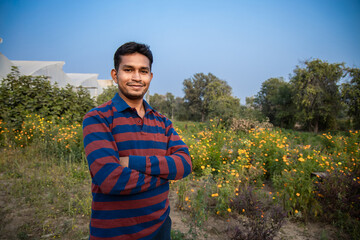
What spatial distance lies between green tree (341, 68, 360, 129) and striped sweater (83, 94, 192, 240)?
77.5 feet

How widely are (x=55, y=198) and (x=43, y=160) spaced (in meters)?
1.85

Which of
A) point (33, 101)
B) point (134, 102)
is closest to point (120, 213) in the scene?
point (134, 102)

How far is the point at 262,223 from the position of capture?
2.08m

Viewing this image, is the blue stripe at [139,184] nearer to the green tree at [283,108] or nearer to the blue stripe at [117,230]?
the blue stripe at [117,230]

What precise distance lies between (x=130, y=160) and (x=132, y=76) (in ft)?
1.82

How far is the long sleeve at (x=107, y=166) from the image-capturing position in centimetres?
100

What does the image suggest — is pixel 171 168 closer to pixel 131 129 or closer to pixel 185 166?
pixel 185 166

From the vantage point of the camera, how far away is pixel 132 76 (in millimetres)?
1246

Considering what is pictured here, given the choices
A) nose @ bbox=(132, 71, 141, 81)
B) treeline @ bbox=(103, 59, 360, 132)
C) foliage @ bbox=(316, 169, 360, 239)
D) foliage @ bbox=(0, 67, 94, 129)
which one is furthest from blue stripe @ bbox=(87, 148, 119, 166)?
treeline @ bbox=(103, 59, 360, 132)

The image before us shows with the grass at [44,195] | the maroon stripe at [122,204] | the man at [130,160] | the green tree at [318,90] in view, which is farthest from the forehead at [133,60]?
the green tree at [318,90]

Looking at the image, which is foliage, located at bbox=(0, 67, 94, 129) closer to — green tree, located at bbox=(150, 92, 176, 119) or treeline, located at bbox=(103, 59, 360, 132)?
treeline, located at bbox=(103, 59, 360, 132)

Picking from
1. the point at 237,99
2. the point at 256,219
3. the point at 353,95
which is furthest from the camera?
the point at 237,99

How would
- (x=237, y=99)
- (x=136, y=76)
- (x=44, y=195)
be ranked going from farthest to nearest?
(x=237, y=99) → (x=44, y=195) → (x=136, y=76)

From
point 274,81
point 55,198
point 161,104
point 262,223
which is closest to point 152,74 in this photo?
point 262,223
